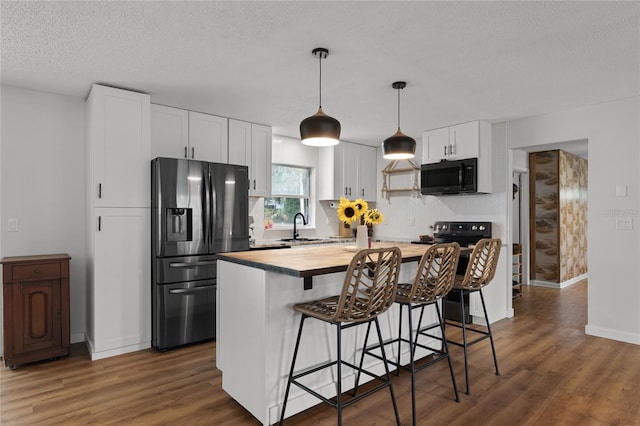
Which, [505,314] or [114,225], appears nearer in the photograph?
[114,225]

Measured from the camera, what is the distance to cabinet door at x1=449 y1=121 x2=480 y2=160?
4.63 m

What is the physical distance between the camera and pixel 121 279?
348 centimetres

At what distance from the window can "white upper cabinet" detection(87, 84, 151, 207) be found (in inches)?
78.8

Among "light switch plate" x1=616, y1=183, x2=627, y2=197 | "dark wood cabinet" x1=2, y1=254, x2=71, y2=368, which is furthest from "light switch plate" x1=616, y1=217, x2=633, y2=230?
"dark wood cabinet" x1=2, y1=254, x2=71, y2=368

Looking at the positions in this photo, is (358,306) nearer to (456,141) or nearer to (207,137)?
(207,137)

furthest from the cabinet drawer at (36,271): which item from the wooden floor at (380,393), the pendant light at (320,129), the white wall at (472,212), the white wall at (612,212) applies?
the white wall at (612,212)

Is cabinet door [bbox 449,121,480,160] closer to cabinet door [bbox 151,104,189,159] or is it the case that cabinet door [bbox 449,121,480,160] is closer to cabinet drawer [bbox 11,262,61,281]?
cabinet door [bbox 151,104,189,159]

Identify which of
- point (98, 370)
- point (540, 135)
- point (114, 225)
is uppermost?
point (540, 135)

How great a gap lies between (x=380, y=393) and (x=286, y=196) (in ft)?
11.2

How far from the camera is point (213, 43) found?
2580 mm

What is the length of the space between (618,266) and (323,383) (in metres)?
3.28

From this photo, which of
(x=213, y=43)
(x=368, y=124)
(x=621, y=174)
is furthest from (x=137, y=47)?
(x=621, y=174)

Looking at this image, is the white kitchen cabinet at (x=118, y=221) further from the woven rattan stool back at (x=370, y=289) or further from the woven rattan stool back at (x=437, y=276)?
the woven rattan stool back at (x=437, y=276)

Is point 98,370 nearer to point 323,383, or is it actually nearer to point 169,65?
point 323,383
